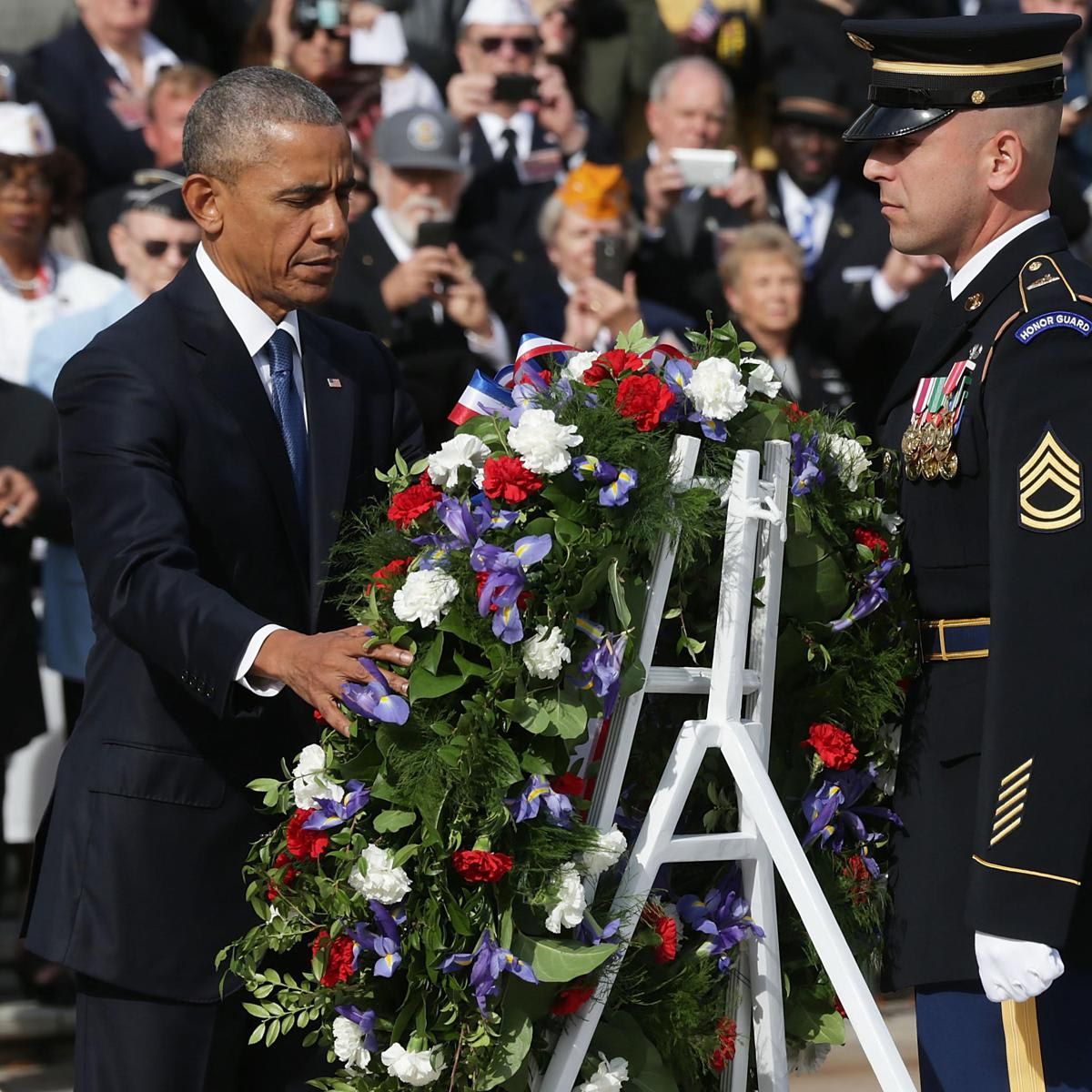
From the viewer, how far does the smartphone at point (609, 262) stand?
5191mm

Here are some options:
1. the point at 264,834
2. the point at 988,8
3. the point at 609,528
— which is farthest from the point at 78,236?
Answer: the point at 988,8

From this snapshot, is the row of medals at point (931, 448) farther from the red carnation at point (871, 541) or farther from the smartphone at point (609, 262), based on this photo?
the smartphone at point (609, 262)

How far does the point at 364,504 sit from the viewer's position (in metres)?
2.71

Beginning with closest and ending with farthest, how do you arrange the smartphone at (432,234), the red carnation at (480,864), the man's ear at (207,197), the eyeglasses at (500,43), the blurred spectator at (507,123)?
1. the red carnation at (480,864)
2. the man's ear at (207,197)
3. the smartphone at (432,234)
4. the blurred spectator at (507,123)
5. the eyeglasses at (500,43)

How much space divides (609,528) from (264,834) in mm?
740

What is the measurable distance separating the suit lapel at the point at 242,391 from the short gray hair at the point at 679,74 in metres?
3.37

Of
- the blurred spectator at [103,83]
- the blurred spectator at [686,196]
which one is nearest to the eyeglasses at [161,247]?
the blurred spectator at [103,83]

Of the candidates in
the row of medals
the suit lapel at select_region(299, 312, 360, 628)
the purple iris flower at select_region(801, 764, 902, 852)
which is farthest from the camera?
the purple iris flower at select_region(801, 764, 902, 852)

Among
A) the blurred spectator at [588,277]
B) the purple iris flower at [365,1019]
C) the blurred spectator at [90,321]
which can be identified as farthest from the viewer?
the blurred spectator at [588,277]

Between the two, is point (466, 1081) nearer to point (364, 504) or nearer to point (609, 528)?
point (609, 528)

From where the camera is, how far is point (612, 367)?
2.36 meters

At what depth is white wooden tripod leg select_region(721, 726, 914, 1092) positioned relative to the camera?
2.35 meters

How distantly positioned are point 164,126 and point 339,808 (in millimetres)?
3071

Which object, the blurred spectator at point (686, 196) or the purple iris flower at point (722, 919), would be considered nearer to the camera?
the purple iris flower at point (722, 919)
